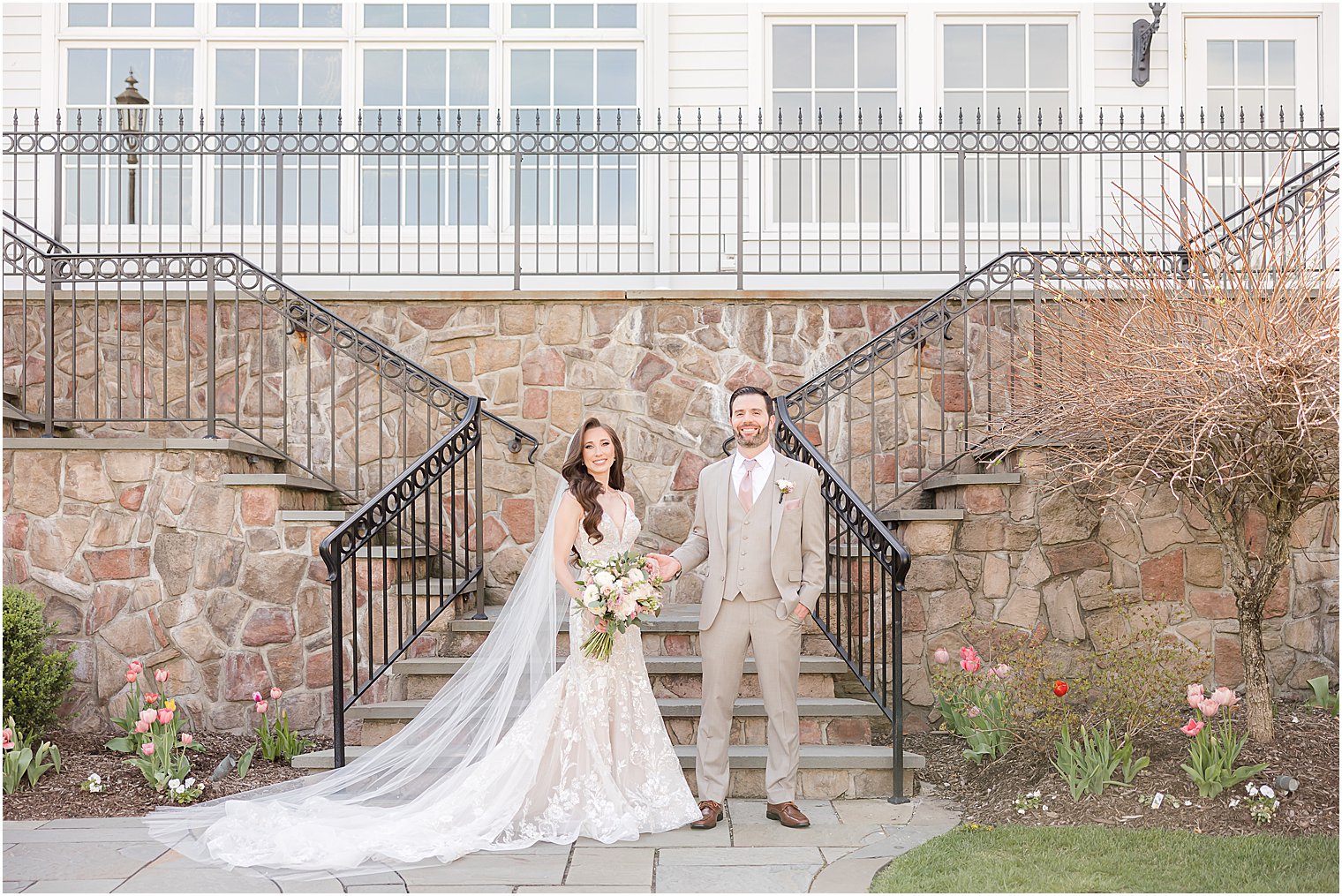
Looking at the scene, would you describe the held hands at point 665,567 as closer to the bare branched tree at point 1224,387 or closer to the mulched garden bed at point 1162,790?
the mulched garden bed at point 1162,790

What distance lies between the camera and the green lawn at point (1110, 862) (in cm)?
422

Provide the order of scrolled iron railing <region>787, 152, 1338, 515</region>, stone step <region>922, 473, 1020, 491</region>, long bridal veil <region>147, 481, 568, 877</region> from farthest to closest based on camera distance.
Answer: scrolled iron railing <region>787, 152, 1338, 515</region> < stone step <region>922, 473, 1020, 491</region> < long bridal veil <region>147, 481, 568, 877</region>

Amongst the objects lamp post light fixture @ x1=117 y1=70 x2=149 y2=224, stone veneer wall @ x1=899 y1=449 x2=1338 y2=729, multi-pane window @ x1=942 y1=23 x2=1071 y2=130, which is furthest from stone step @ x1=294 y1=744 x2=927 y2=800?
lamp post light fixture @ x1=117 y1=70 x2=149 y2=224

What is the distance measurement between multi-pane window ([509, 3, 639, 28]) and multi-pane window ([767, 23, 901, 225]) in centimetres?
133

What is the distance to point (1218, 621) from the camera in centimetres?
693

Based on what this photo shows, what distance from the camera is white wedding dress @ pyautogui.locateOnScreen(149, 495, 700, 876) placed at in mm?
4543

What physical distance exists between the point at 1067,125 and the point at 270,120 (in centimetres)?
717

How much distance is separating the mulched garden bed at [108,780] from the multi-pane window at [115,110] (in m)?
5.18

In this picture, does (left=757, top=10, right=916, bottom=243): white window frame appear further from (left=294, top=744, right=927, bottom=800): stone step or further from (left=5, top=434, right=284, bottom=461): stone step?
(left=294, top=744, right=927, bottom=800): stone step

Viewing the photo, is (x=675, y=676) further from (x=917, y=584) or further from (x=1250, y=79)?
(x=1250, y=79)

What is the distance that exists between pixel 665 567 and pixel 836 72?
20.8ft

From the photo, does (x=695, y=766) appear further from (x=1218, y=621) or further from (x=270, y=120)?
(x=270, y=120)

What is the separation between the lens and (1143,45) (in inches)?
380

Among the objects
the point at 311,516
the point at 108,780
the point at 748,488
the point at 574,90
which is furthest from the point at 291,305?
the point at 748,488
